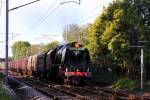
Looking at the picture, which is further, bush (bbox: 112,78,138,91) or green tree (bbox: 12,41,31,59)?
green tree (bbox: 12,41,31,59)

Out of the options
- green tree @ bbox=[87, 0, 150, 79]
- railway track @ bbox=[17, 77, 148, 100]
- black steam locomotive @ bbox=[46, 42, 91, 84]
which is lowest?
railway track @ bbox=[17, 77, 148, 100]

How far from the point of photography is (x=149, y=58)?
42.8 metres

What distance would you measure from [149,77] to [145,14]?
6359 millimetres

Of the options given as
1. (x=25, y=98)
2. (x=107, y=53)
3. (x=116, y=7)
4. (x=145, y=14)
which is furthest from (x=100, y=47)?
(x=25, y=98)

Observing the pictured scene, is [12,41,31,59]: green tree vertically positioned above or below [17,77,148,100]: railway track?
above

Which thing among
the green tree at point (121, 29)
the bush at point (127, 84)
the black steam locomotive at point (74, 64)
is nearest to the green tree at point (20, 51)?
the green tree at point (121, 29)

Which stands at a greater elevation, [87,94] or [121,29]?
[121,29]

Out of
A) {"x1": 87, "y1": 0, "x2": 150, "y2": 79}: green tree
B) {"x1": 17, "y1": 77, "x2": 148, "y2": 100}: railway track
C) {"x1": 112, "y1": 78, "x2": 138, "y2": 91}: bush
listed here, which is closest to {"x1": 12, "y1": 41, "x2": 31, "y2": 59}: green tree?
{"x1": 87, "y1": 0, "x2": 150, "y2": 79}: green tree

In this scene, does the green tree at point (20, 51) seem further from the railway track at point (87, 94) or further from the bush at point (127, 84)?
the railway track at point (87, 94)

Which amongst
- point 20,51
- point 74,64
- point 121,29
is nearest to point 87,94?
point 74,64

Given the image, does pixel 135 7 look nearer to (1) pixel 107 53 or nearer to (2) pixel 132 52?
(2) pixel 132 52

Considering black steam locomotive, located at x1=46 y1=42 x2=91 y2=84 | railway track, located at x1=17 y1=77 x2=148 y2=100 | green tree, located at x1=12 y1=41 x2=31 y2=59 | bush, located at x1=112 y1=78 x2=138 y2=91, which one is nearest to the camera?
railway track, located at x1=17 y1=77 x2=148 y2=100

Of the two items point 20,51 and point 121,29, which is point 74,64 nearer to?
point 121,29

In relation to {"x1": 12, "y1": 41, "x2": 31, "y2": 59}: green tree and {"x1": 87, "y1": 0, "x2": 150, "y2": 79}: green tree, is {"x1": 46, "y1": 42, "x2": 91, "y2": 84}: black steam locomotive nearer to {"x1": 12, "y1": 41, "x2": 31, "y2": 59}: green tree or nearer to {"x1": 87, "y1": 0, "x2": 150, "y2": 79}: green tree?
{"x1": 87, "y1": 0, "x2": 150, "y2": 79}: green tree
